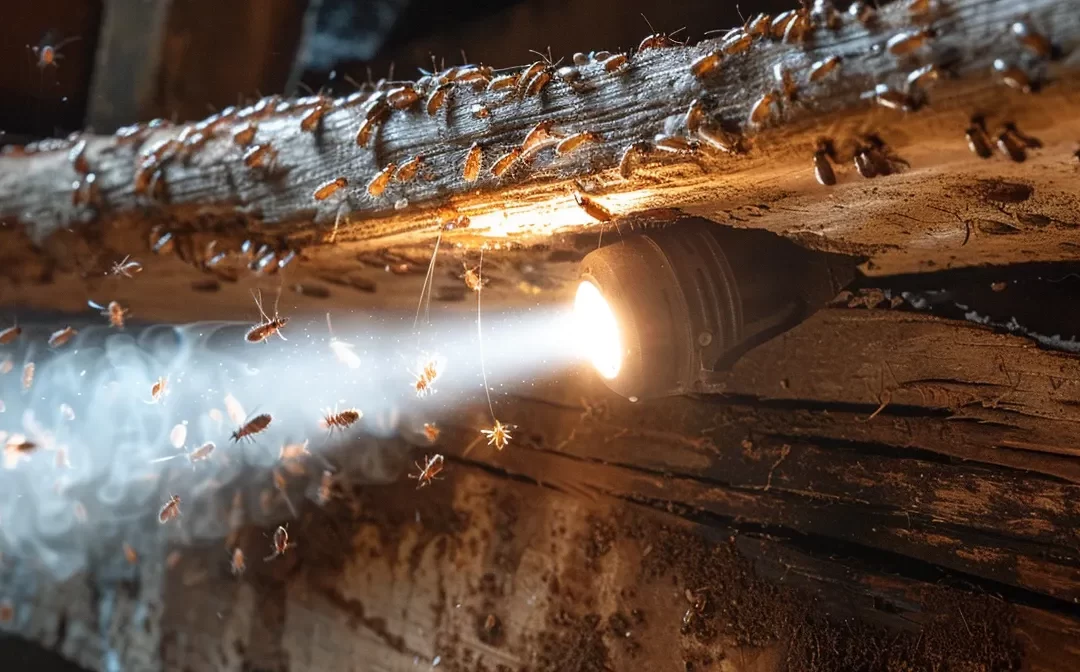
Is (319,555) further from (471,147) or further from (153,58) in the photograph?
(153,58)

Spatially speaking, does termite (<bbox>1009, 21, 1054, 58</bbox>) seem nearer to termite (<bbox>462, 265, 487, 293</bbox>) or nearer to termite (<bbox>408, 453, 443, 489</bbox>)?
termite (<bbox>462, 265, 487, 293</bbox>)

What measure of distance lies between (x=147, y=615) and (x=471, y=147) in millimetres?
4293

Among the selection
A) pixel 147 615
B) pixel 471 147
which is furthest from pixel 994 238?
pixel 147 615

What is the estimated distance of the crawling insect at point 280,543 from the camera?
3.79m

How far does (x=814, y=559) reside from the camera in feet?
7.06

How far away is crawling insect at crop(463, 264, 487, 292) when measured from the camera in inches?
108

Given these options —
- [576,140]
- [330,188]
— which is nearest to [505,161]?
[576,140]

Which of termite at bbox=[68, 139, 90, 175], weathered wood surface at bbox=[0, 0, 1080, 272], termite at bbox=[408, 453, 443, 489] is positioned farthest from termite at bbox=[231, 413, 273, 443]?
termite at bbox=[68, 139, 90, 175]

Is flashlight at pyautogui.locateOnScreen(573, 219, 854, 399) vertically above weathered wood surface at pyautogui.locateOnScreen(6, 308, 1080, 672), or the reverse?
flashlight at pyautogui.locateOnScreen(573, 219, 854, 399)

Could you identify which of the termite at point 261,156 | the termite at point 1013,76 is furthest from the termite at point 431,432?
the termite at point 1013,76

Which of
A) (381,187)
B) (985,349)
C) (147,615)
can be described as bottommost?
(147,615)

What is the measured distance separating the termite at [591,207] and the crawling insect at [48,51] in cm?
437

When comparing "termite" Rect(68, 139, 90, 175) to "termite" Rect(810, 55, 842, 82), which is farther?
"termite" Rect(68, 139, 90, 175)

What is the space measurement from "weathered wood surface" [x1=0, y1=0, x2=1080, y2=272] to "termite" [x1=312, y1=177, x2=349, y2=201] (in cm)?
3
